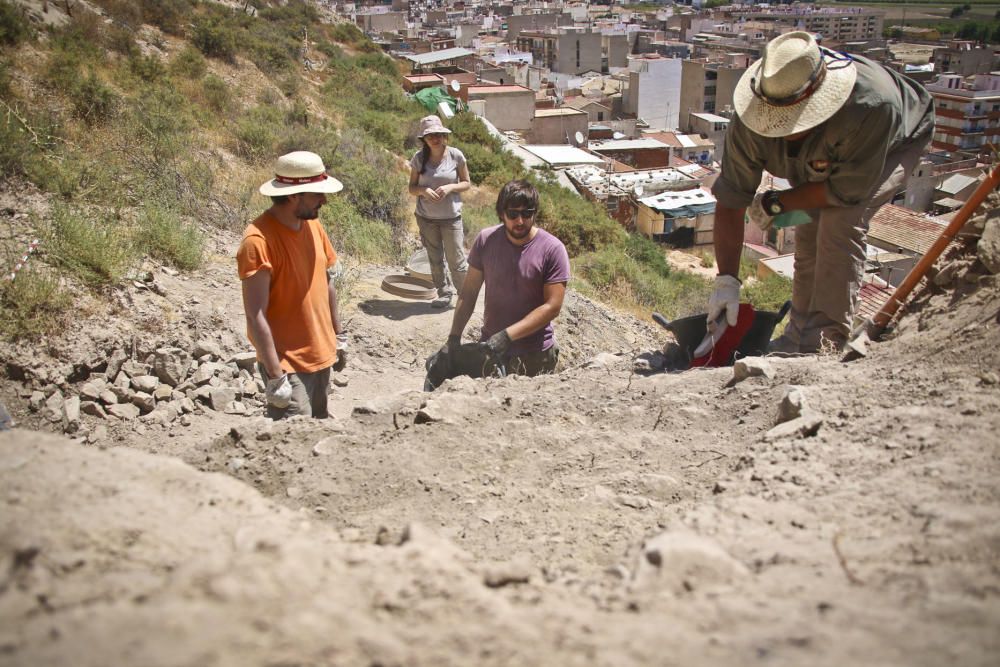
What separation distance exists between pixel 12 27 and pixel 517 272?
11.0 m

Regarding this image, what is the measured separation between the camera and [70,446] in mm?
2182

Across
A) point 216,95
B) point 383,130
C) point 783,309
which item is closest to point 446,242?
point 783,309

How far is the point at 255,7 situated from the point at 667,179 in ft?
52.4

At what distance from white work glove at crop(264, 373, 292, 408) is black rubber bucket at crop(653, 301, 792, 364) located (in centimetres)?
198

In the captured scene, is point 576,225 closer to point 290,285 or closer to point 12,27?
point 12,27

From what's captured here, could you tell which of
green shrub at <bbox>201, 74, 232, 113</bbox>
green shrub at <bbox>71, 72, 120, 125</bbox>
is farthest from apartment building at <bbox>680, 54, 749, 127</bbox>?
green shrub at <bbox>71, 72, 120, 125</bbox>

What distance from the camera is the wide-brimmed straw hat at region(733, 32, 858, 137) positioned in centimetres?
309

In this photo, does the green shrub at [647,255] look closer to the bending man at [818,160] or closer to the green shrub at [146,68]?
the green shrub at [146,68]

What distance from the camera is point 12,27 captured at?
10.7 meters

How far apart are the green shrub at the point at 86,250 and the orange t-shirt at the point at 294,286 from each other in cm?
253

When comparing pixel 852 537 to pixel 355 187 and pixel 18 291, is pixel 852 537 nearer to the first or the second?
pixel 18 291

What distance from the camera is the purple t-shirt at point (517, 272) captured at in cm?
393

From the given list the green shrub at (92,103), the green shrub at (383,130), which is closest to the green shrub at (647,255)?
the green shrub at (383,130)

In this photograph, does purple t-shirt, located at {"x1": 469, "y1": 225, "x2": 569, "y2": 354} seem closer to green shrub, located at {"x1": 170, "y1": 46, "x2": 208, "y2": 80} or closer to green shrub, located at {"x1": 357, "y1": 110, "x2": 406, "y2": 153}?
green shrub, located at {"x1": 357, "y1": 110, "x2": 406, "y2": 153}
